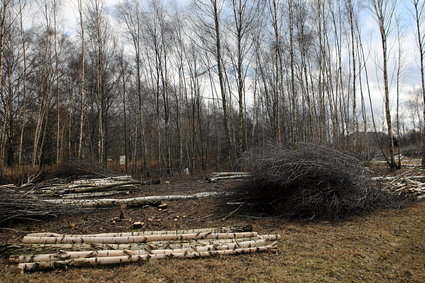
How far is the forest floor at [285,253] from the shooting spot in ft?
10.1

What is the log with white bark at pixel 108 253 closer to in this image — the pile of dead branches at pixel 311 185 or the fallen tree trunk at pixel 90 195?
the pile of dead branches at pixel 311 185

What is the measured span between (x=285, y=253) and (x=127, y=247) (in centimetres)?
243

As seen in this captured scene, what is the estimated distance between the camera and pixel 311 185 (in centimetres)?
586

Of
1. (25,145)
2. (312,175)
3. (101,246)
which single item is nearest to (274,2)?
(312,175)

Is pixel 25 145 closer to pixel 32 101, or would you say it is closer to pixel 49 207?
pixel 32 101

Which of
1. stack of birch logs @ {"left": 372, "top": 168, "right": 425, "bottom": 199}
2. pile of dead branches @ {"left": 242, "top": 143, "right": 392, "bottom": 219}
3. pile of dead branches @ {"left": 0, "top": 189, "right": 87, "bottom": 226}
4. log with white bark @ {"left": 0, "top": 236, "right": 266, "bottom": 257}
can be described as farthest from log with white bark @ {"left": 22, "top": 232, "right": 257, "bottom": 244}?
stack of birch logs @ {"left": 372, "top": 168, "right": 425, "bottom": 199}

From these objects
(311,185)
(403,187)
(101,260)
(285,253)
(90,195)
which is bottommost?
(285,253)

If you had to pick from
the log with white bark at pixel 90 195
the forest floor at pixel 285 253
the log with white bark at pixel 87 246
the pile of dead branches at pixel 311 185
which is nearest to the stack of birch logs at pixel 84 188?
the log with white bark at pixel 90 195

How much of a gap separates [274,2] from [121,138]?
871 inches

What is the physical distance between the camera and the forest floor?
3.06 metres

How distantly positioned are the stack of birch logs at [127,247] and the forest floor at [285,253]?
0.34 ft

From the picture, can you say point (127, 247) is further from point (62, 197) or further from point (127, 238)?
point (62, 197)

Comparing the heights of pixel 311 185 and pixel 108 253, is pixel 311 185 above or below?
above

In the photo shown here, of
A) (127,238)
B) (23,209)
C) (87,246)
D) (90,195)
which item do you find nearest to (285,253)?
(127,238)
